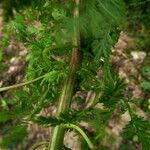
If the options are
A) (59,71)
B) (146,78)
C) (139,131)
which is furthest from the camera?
(146,78)

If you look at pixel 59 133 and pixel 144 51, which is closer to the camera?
pixel 59 133

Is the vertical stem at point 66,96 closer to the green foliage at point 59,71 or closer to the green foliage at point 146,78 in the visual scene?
the green foliage at point 59,71

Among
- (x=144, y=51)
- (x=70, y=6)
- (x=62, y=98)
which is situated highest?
(x=144, y=51)

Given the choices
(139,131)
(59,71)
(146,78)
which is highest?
(146,78)

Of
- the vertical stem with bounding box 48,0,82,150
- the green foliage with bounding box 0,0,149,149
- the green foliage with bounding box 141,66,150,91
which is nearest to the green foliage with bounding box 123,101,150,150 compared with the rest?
the green foliage with bounding box 0,0,149,149

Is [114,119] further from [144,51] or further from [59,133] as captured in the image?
[59,133]

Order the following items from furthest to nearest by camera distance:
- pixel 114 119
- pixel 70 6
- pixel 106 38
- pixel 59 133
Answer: pixel 114 119 → pixel 59 133 → pixel 106 38 → pixel 70 6

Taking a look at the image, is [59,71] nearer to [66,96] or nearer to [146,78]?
[66,96]

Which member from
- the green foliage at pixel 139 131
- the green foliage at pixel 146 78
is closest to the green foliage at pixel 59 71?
the green foliage at pixel 139 131

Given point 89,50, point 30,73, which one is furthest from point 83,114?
point 30,73

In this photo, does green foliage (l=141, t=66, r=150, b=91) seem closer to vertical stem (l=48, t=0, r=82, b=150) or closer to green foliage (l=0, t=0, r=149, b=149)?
green foliage (l=0, t=0, r=149, b=149)

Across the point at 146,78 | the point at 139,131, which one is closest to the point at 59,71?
the point at 139,131
